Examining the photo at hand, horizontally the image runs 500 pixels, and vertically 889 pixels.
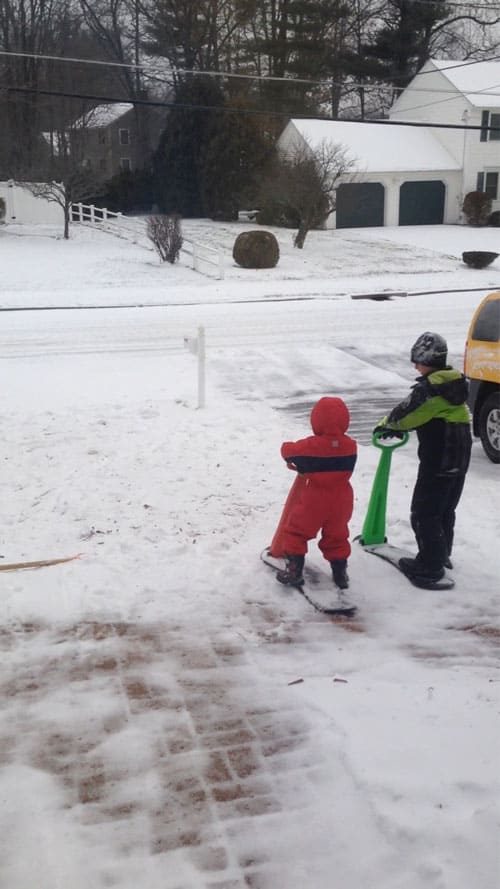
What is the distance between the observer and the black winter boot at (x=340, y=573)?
6.25 metres

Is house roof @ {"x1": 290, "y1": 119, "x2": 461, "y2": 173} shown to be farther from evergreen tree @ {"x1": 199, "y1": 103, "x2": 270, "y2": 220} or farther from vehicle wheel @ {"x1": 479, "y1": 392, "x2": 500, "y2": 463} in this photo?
vehicle wheel @ {"x1": 479, "y1": 392, "x2": 500, "y2": 463}

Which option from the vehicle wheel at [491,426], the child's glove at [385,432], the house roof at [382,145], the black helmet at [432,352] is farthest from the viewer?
the house roof at [382,145]

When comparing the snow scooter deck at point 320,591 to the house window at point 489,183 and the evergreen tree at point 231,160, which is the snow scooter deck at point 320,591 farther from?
→ the house window at point 489,183

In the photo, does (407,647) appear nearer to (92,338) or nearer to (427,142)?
(92,338)

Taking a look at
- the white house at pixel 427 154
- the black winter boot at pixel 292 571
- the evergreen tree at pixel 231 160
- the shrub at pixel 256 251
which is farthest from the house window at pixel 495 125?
the black winter boot at pixel 292 571

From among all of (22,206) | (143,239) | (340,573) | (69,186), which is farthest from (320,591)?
(22,206)

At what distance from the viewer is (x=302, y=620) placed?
236 inches

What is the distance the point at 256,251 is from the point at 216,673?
2481 cm

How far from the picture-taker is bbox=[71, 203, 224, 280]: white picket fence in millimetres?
28422

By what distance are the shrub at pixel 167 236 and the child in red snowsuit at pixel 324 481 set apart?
80.0 ft

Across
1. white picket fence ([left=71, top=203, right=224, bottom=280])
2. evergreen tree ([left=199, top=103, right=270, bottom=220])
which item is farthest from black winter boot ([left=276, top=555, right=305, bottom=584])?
evergreen tree ([left=199, top=103, right=270, bottom=220])

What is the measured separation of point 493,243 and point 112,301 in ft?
67.9

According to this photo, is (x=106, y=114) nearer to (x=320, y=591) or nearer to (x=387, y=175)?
(x=387, y=175)


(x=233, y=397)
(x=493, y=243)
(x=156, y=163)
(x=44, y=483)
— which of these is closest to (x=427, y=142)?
(x=493, y=243)
